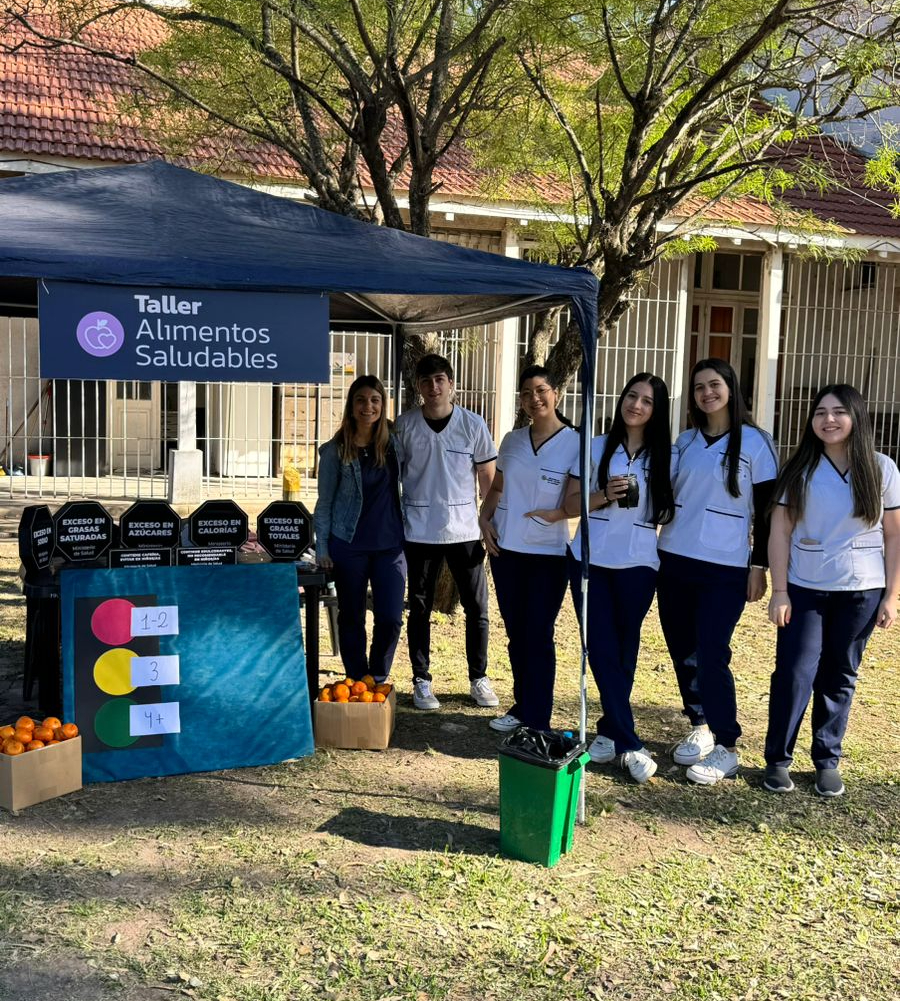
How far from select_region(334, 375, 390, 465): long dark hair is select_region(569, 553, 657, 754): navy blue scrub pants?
1.15m

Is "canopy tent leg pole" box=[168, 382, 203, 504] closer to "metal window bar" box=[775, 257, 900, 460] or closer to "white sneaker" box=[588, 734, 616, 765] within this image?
"white sneaker" box=[588, 734, 616, 765]

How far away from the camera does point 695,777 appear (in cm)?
468

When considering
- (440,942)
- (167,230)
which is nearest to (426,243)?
(167,230)

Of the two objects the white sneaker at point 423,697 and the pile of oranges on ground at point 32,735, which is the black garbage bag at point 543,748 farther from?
the pile of oranges on ground at point 32,735

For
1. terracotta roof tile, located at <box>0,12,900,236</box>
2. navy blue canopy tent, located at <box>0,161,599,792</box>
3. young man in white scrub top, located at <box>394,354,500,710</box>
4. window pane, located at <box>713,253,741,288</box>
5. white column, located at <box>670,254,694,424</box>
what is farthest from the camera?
window pane, located at <box>713,253,741,288</box>

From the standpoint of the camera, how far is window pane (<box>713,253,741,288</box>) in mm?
16172

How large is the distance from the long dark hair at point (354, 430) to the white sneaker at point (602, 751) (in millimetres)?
1668

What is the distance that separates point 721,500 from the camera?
14.8 feet

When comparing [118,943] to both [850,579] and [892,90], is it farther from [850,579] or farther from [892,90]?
[892,90]

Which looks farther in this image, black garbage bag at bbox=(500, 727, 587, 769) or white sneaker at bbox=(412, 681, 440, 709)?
white sneaker at bbox=(412, 681, 440, 709)

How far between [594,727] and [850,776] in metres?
1.22

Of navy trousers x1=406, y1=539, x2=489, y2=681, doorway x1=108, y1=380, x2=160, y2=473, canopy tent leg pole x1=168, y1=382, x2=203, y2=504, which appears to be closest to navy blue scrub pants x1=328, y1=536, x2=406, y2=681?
navy trousers x1=406, y1=539, x2=489, y2=681

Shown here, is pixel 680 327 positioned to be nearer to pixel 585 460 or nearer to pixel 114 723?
pixel 585 460

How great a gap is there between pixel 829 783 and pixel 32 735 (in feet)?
10.8
